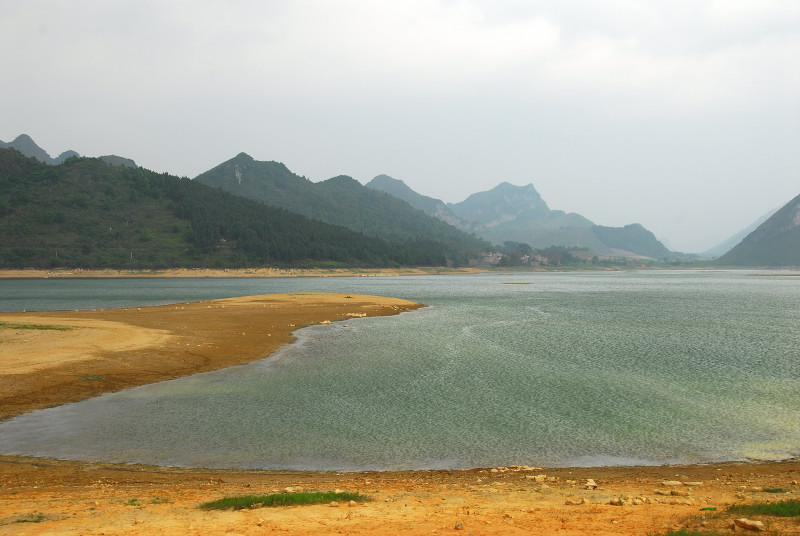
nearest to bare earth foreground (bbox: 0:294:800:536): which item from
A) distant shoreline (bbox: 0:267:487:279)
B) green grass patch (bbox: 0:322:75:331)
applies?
green grass patch (bbox: 0:322:75:331)

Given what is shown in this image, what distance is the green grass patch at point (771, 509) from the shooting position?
9.70 metres

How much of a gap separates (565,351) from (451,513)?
2983 centimetres

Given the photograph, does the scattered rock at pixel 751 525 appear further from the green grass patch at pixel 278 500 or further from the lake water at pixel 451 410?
the lake water at pixel 451 410

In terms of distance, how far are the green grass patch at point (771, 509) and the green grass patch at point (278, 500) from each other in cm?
753

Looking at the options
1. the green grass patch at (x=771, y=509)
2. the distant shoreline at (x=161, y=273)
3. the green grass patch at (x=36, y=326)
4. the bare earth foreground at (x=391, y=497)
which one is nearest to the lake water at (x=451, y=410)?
the bare earth foreground at (x=391, y=497)

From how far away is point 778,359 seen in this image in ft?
113

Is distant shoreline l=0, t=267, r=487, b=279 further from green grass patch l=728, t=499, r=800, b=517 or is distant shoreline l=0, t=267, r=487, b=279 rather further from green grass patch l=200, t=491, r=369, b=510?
green grass patch l=728, t=499, r=800, b=517

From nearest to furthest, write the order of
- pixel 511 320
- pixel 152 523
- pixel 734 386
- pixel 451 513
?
pixel 152 523 → pixel 451 513 → pixel 734 386 → pixel 511 320

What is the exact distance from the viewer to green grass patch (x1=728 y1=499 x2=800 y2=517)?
970cm

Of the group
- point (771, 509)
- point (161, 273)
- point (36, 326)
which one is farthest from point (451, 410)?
point (161, 273)

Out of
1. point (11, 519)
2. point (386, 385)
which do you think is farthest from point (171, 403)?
point (11, 519)

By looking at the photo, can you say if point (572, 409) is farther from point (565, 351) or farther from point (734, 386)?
point (565, 351)

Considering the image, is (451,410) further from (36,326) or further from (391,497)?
(36,326)

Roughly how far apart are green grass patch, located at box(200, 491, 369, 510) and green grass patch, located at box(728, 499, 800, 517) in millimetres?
7533
